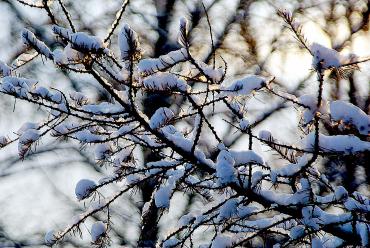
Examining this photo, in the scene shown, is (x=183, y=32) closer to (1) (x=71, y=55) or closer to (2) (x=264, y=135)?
(1) (x=71, y=55)

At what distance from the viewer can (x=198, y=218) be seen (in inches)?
86.9

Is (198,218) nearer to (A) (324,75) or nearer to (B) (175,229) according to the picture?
(B) (175,229)

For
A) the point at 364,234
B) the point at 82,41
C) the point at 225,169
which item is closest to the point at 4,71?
the point at 82,41

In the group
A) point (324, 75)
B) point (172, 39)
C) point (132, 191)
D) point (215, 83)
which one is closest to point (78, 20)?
point (172, 39)

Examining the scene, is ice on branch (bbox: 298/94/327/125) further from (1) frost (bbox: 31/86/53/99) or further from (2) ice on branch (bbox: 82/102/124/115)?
(1) frost (bbox: 31/86/53/99)

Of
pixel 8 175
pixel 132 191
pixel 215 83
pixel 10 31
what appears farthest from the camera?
pixel 8 175

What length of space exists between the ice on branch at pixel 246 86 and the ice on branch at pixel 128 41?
1.22 ft

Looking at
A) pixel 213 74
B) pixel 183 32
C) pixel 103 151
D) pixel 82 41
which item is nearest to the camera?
pixel 82 41

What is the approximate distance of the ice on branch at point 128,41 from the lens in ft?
4.40

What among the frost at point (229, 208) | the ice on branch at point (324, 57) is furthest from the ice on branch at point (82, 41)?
the frost at point (229, 208)

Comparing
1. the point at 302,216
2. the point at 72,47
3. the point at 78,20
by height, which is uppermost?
the point at 78,20

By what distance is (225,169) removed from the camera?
1.71 meters

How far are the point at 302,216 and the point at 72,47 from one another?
4.14ft

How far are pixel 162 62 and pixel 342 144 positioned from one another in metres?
0.67
